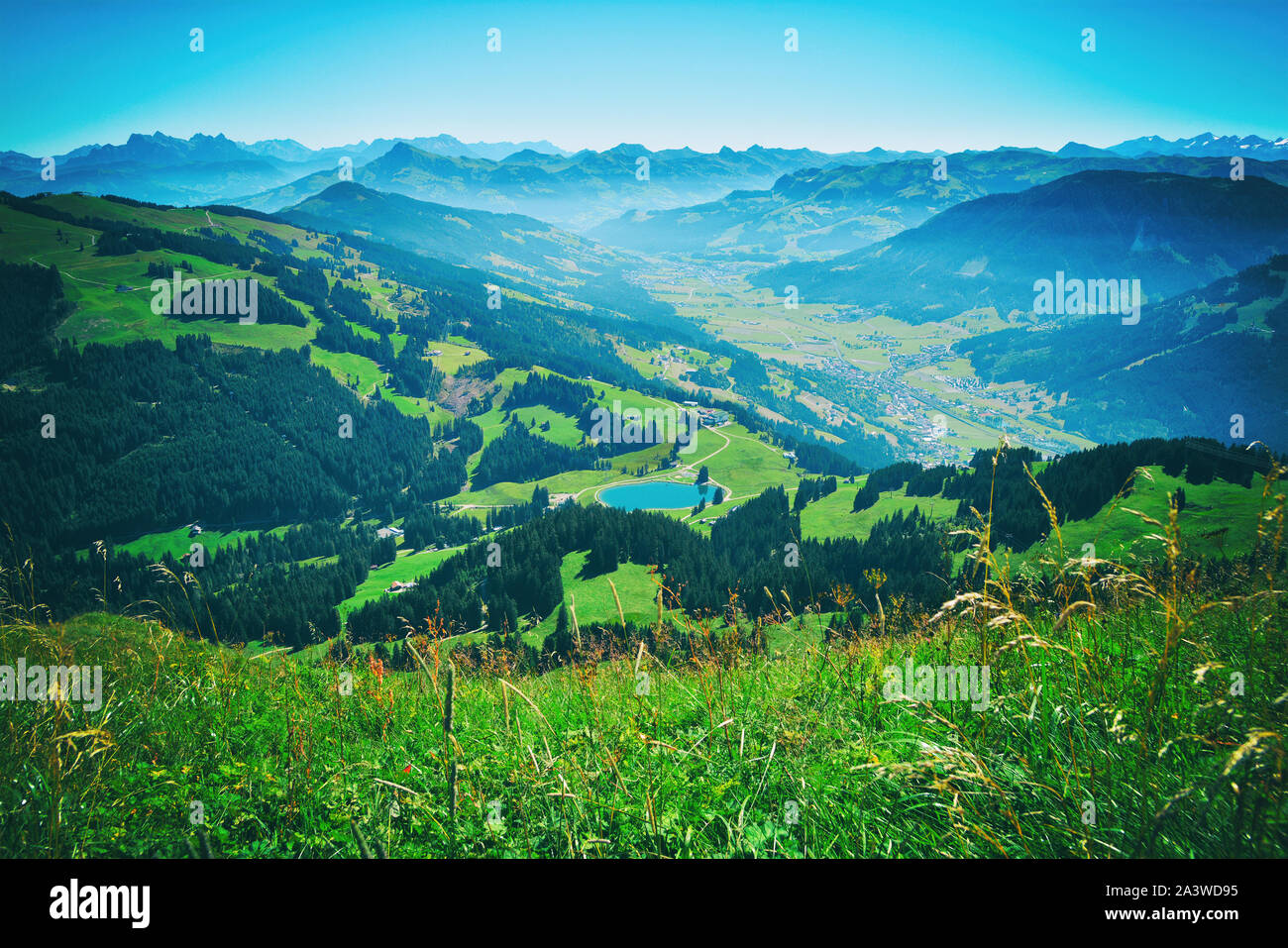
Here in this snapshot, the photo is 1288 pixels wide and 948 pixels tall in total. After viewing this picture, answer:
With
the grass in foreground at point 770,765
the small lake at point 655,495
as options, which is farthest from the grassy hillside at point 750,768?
the small lake at point 655,495

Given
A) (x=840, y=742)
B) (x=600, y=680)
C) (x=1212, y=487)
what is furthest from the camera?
(x=1212, y=487)

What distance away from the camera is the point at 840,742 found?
4457 mm

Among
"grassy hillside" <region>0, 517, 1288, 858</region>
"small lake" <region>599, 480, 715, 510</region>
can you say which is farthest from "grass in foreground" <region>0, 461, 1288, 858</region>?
"small lake" <region>599, 480, 715, 510</region>

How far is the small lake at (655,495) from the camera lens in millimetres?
166250

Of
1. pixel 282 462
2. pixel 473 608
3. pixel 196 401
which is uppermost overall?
pixel 196 401

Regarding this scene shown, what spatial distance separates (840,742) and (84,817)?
4.95 metres

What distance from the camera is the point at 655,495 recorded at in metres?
176

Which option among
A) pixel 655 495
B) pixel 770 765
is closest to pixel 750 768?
pixel 770 765

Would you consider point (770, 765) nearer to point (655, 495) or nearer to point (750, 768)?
point (750, 768)

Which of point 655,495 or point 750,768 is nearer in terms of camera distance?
point 750,768
